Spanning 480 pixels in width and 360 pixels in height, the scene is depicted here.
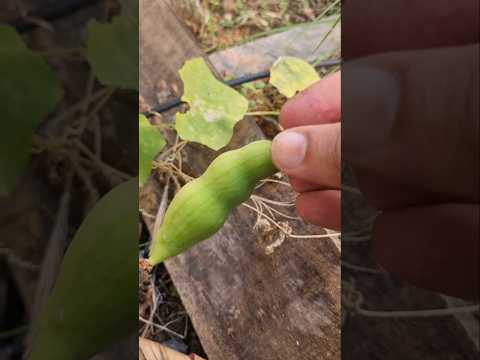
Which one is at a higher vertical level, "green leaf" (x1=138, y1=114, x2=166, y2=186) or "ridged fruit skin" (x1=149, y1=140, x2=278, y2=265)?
"green leaf" (x1=138, y1=114, x2=166, y2=186)

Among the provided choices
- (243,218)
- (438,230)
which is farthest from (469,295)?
(243,218)

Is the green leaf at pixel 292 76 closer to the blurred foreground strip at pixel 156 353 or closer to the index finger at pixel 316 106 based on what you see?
the index finger at pixel 316 106

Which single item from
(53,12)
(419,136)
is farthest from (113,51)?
(419,136)

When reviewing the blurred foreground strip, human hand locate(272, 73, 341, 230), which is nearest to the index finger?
human hand locate(272, 73, 341, 230)

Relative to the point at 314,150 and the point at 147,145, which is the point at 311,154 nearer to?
the point at 314,150

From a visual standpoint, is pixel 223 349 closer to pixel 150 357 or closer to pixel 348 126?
pixel 150 357

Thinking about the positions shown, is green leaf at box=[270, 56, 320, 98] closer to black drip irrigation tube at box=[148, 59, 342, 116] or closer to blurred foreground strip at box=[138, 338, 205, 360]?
black drip irrigation tube at box=[148, 59, 342, 116]

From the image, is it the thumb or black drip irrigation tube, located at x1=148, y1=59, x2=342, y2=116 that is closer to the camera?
the thumb

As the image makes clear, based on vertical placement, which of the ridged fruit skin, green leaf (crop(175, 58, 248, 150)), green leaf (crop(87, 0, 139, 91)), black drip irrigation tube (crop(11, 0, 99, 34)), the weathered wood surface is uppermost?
black drip irrigation tube (crop(11, 0, 99, 34))
